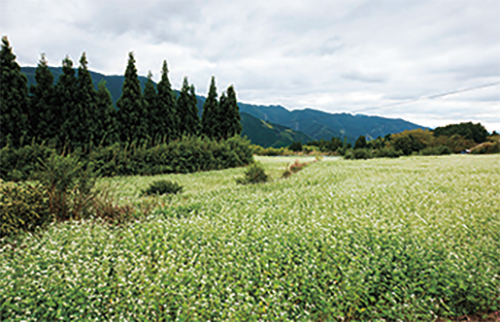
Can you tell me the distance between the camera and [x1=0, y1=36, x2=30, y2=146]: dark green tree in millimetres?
9273

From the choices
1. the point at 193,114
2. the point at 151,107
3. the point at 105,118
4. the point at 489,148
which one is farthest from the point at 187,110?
the point at 489,148

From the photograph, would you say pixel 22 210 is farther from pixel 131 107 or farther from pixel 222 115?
pixel 222 115

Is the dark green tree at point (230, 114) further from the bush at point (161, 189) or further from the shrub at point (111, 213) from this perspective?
the shrub at point (111, 213)

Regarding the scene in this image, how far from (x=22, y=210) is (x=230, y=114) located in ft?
47.9

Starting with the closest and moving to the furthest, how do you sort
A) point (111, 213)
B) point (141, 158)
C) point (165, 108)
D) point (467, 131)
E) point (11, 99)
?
1. point (111, 213)
2. point (11, 99)
3. point (141, 158)
4. point (165, 108)
5. point (467, 131)

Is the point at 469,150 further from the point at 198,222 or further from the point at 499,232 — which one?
the point at 198,222

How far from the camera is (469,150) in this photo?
19.0 metres

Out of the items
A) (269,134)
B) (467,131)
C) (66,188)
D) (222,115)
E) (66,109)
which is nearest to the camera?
(66,188)

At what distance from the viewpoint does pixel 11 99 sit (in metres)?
9.38

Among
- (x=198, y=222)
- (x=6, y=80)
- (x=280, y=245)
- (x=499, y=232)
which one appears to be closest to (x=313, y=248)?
(x=280, y=245)

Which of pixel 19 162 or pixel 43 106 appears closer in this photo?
pixel 19 162

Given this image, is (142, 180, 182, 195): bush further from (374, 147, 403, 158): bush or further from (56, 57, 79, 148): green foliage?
(374, 147, 403, 158): bush

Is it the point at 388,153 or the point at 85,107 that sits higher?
the point at 85,107

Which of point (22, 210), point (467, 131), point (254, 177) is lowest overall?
point (22, 210)
